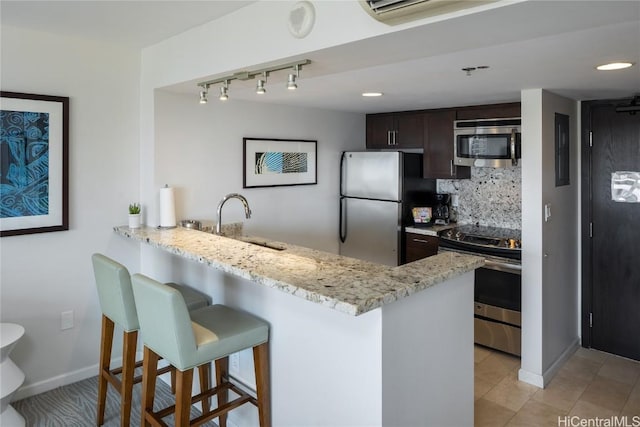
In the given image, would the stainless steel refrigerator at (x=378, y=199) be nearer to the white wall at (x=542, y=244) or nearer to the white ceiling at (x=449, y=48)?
the white ceiling at (x=449, y=48)

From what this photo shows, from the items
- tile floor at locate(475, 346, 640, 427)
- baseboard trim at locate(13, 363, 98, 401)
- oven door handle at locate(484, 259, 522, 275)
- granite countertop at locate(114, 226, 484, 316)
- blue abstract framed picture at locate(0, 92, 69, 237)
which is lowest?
tile floor at locate(475, 346, 640, 427)

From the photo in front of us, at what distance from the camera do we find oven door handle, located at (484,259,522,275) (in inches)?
138

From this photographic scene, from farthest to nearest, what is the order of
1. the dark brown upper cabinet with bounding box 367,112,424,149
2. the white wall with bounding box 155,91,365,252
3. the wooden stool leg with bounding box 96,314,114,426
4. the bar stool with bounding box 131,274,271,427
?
the dark brown upper cabinet with bounding box 367,112,424,149 → the white wall with bounding box 155,91,365,252 → the wooden stool leg with bounding box 96,314,114,426 → the bar stool with bounding box 131,274,271,427

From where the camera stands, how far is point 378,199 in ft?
14.5

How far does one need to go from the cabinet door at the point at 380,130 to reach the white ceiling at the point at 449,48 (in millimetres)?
921

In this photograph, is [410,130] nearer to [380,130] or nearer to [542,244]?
[380,130]

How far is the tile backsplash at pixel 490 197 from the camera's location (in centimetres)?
424

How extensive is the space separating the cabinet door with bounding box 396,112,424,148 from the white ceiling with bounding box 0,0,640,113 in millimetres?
649

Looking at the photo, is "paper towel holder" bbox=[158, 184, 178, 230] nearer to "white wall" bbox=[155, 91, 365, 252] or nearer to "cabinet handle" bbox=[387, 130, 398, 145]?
"white wall" bbox=[155, 91, 365, 252]

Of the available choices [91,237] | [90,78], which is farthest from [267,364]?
[90,78]

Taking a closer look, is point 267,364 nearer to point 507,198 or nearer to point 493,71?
point 493,71

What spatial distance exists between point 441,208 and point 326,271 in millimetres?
2991

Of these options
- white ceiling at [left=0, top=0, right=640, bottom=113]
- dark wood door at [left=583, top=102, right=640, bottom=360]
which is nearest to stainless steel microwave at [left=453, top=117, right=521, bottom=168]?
white ceiling at [left=0, top=0, right=640, bottom=113]

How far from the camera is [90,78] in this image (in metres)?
2.99
